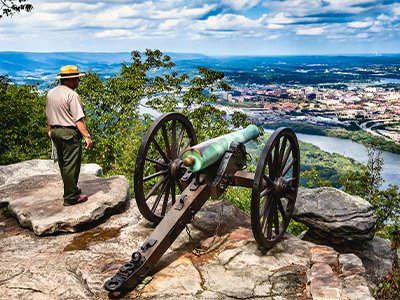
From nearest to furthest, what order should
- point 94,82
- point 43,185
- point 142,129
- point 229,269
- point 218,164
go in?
point 229,269
point 218,164
point 43,185
point 142,129
point 94,82

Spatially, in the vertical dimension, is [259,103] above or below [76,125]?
below

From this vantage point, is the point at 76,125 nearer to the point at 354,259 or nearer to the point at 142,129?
the point at 354,259

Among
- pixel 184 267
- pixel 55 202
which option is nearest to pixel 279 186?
pixel 184 267

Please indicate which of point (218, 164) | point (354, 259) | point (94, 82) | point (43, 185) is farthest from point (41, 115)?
point (354, 259)

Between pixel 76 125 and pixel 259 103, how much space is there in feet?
186

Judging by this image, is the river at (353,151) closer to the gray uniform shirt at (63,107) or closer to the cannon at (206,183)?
the cannon at (206,183)

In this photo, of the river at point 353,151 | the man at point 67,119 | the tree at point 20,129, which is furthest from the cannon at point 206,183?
the river at point 353,151

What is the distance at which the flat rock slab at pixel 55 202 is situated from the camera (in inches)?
217

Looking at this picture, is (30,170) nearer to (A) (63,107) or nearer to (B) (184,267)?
(A) (63,107)

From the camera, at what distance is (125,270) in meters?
4.11

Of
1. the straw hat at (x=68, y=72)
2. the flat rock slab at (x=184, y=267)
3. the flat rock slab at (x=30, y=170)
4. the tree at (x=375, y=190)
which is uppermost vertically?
the straw hat at (x=68, y=72)

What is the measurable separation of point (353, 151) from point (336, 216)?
165 feet

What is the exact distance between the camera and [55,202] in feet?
20.0

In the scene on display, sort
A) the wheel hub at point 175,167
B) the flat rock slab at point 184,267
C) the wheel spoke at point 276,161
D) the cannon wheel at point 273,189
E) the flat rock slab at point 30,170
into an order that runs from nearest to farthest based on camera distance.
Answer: the flat rock slab at point 184,267, the cannon wheel at point 273,189, the wheel spoke at point 276,161, the wheel hub at point 175,167, the flat rock slab at point 30,170
